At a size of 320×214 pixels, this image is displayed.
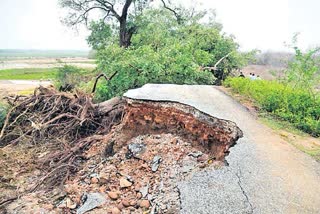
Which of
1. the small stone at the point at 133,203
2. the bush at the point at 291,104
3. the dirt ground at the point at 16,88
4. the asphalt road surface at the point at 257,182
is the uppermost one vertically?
the bush at the point at 291,104

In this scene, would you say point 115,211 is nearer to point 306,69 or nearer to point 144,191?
point 144,191

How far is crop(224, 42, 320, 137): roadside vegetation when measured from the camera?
564 centimetres

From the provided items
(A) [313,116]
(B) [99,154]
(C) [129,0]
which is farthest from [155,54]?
(C) [129,0]

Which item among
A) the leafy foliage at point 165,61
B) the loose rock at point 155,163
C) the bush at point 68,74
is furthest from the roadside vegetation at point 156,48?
the loose rock at point 155,163

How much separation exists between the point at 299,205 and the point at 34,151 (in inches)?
233

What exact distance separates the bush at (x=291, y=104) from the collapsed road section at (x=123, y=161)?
156cm

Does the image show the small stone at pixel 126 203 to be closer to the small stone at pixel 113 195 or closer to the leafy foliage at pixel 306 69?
the small stone at pixel 113 195

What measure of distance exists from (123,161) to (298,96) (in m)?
3.73

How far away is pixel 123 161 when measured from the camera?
16.5 feet

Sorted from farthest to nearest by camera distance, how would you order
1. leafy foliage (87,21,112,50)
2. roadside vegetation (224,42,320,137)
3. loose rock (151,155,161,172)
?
leafy foliage (87,21,112,50) < roadside vegetation (224,42,320,137) < loose rock (151,155,161,172)

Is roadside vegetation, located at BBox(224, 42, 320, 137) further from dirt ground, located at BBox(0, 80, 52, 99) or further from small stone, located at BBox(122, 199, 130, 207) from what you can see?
dirt ground, located at BBox(0, 80, 52, 99)

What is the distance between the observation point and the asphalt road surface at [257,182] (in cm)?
309

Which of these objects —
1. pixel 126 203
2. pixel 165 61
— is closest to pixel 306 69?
pixel 165 61

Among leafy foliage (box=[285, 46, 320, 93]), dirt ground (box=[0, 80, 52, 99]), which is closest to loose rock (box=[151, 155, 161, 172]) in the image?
leafy foliage (box=[285, 46, 320, 93])
